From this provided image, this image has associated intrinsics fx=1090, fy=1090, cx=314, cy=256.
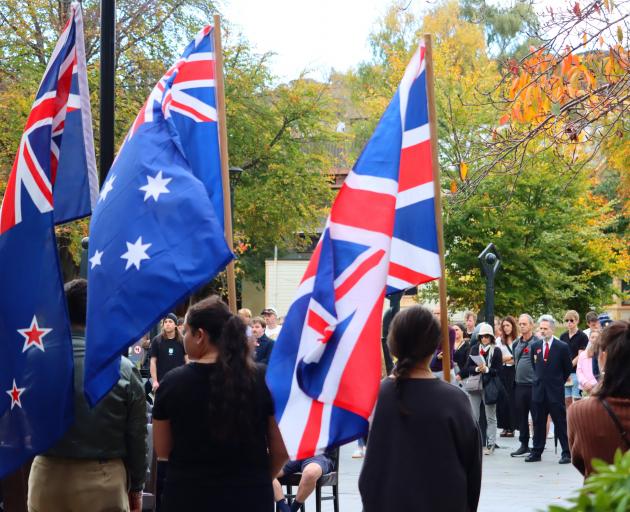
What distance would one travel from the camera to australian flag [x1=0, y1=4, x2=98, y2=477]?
5.68 metres

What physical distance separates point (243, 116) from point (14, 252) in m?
29.7

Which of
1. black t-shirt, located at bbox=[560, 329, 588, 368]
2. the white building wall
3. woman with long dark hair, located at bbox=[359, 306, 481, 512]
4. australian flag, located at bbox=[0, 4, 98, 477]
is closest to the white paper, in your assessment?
black t-shirt, located at bbox=[560, 329, 588, 368]

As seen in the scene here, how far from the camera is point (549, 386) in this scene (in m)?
15.3

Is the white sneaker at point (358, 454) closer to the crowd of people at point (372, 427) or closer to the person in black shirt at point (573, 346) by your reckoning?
the person in black shirt at point (573, 346)

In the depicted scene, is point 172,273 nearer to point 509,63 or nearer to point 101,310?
point 101,310

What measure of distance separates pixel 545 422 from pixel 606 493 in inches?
525

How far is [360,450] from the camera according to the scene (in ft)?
51.9

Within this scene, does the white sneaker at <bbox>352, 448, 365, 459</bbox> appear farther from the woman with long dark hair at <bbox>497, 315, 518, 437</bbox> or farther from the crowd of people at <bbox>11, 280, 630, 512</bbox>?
the crowd of people at <bbox>11, 280, 630, 512</bbox>

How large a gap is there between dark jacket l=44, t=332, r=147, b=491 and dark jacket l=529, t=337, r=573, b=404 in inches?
409

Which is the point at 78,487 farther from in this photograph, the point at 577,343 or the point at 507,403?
the point at 507,403

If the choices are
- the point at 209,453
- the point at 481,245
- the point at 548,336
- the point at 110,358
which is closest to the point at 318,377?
the point at 209,453

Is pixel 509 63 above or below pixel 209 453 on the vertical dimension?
above

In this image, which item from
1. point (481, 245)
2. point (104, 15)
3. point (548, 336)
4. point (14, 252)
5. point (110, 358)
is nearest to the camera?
point (110, 358)

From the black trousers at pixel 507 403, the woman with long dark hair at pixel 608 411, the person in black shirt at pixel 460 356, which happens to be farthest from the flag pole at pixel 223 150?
the black trousers at pixel 507 403
